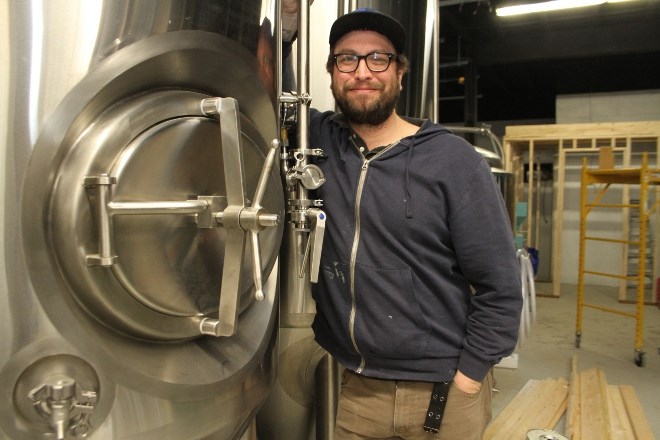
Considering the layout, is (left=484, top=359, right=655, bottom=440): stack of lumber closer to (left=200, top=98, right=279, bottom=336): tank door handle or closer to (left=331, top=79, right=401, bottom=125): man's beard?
(left=331, top=79, right=401, bottom=125): man's beard

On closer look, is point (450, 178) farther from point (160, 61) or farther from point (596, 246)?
point (596, 246)

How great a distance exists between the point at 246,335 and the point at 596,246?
719 centimetres

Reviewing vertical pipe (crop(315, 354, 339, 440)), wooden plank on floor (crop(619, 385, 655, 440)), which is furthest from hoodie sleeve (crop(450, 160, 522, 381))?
wooden plank on floor (crop(619, 385, 655, 440))

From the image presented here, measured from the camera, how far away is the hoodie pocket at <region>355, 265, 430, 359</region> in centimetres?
136

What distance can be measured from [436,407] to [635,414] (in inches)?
91.6

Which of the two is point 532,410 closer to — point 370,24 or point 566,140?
point 370,24

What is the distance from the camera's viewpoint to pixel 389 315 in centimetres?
137

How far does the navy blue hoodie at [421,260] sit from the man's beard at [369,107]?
9cm

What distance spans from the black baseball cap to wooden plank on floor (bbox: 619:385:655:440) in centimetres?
256

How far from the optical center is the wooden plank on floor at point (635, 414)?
281 cm

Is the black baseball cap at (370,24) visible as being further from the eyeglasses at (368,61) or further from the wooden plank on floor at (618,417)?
the wooden plank on floor at (618,417)

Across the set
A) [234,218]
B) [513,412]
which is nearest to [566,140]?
[513,412]

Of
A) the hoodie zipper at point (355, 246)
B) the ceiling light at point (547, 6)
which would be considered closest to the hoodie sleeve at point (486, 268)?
the hoodie zipper at point (355, 246)

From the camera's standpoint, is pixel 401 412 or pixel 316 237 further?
pixel 401 412
